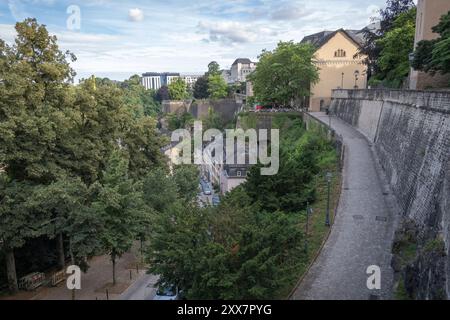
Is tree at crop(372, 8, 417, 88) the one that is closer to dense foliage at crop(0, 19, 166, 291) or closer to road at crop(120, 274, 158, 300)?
dense foliage at crop(0, 19, 166, 291)

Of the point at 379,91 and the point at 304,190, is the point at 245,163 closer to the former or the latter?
the point at 379,91

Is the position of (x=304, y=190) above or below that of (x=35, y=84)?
below

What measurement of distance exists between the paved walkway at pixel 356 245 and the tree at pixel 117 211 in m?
8.55

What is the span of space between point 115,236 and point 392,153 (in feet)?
50.4

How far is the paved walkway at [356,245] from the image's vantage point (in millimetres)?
11164

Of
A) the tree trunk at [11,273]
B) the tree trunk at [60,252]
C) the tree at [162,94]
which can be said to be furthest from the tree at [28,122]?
the tree at [162,94]

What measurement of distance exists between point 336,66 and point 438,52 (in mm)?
31761

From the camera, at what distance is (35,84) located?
16.9 m

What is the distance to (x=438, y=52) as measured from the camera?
19328 millimetres

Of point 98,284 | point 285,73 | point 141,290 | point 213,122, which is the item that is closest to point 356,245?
point 141,290

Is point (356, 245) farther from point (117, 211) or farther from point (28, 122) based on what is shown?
point (28, 122)

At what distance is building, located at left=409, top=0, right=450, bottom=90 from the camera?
2680cm

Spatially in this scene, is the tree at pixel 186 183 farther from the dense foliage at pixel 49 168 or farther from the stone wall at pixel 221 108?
the stone wall at pixel 221 108
